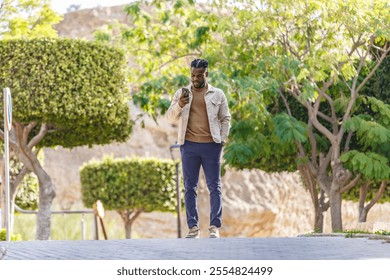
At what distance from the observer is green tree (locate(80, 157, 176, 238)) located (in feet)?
116

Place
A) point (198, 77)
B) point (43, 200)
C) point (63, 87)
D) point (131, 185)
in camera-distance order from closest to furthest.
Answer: point (198, 77)
point (63, 87)
point (43, 200)
point (131, 185)

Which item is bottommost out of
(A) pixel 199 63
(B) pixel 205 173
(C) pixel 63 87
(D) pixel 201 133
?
(B) pixel 205 173

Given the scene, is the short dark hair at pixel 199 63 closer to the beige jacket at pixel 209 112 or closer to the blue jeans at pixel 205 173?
the beige jacket at pixel 209 112

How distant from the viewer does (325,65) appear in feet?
69.1

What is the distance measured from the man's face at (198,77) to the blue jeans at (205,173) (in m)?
0.78

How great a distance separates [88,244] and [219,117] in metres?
2.83

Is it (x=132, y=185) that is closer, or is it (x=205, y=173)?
(x=205, y=173)

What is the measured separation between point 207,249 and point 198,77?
9.71ft

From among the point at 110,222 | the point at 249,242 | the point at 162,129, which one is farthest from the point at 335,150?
the point at 162,129

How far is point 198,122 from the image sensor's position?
41.8 ft

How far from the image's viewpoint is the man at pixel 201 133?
12.6 metres

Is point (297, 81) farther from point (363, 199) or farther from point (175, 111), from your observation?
point (175, 111)

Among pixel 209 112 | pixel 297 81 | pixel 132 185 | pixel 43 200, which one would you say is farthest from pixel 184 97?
pixel 132 185

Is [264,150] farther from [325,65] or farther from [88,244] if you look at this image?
[88,244]
